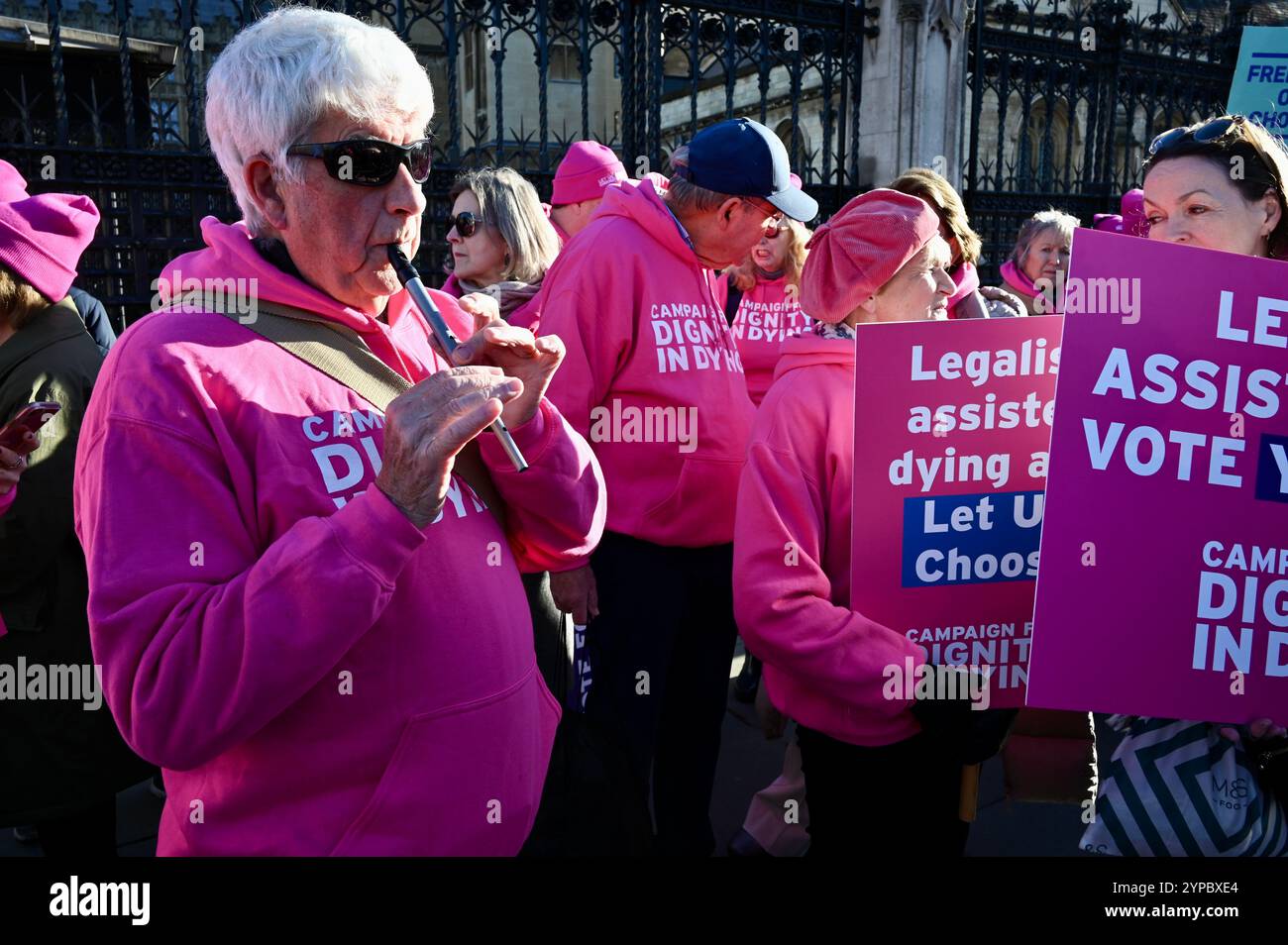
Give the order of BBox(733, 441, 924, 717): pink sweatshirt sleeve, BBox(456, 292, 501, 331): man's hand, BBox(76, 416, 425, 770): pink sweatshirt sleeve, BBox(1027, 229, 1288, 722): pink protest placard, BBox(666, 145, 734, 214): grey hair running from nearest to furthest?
1. BBox(76, 416, 425, 770): pink sweatshirt sleeve
2. BBox(456, 292, 501, 331): man's hand
3. BBox(1027, 229, 1288, 722): pink protest placard
4. BBox(733, 441, 924, 717): pink sweatshirt sleeve
5. BBox(666, 145, 734, 214): grey hair

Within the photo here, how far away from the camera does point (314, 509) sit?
1.39 metres

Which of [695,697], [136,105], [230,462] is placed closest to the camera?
[230,462]

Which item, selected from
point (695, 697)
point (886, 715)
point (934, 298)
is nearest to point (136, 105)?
point (695, 697)

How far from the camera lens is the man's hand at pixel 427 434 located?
1.29 metres

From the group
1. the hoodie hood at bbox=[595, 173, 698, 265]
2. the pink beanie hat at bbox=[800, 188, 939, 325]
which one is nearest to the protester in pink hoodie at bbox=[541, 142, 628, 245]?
the hoodie hood at bbox=[595, 173, 698, 265]

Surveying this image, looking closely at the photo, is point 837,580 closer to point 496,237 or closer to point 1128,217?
point 496,237

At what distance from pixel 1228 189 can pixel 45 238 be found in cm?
286

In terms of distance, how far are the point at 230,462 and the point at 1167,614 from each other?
168 cm

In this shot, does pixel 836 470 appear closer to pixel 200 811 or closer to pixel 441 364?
pixel 441 364

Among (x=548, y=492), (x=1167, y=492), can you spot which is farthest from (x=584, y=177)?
(x=1167, y=492)

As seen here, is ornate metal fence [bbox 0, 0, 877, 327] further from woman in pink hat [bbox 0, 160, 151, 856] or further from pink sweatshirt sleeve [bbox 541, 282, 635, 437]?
pink sweatshirt sleeve [bbox 541, 282, 635, 437]

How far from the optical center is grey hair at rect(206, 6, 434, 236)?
4.75ft

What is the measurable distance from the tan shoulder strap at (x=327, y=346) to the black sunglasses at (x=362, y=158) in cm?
22

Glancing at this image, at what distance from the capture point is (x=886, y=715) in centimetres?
207
